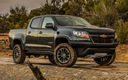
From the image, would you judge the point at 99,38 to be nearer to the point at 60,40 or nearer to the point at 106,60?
the point at 60,40

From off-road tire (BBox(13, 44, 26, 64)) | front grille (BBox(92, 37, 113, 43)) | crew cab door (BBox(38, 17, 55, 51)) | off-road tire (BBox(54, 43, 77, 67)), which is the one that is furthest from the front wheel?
off-road tire (BBox(13, 44, 26, 64))

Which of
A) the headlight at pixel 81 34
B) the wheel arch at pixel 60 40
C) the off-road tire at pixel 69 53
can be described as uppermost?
the headlight at pixel 81 34

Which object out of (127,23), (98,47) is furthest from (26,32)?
(127,23)

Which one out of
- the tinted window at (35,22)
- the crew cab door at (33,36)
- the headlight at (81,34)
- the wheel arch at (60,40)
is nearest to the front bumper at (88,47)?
the headlight at (81,34)

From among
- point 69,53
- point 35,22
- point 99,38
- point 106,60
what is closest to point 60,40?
point 69,53

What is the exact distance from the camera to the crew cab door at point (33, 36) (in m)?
10.4

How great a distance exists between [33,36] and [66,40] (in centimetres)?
168

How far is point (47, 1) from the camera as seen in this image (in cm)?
3222

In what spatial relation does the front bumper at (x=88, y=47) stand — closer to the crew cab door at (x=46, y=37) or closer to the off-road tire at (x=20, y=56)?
the crew cab door at (x=46, y=37)

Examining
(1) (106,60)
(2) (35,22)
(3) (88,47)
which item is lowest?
(1) (106,60)

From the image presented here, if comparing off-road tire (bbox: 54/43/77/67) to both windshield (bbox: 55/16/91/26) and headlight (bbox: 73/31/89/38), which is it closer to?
headlight (bbox: 73/31/89/38)

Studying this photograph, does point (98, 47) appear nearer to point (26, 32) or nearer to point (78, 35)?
point (78, 35)

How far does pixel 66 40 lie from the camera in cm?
934

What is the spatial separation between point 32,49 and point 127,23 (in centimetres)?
996
